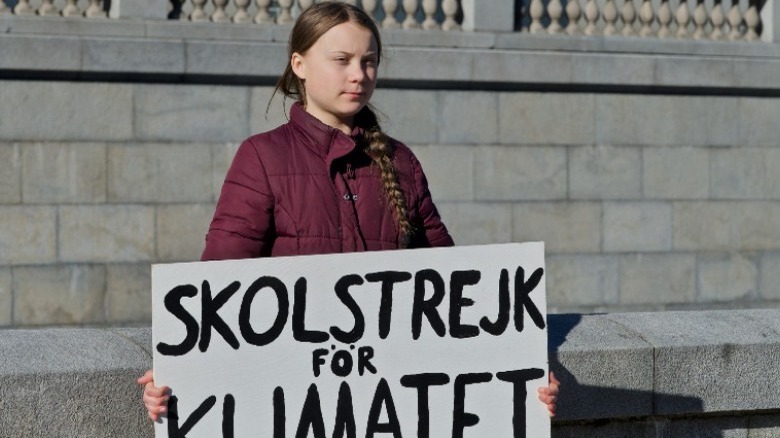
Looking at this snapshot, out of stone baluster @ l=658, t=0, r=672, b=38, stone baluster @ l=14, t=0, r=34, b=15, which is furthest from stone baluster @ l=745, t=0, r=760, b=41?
stone baluster @ l=14, t=0, r=34, b=15

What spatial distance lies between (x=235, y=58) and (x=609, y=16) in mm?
2807

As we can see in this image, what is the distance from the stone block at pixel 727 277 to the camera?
12180 millimetres

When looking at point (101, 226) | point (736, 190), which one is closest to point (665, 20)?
point (736, 190)

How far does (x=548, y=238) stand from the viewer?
38.2 feet

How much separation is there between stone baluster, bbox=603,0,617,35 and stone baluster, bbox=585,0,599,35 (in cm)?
8

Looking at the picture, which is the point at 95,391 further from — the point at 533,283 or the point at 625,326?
the point at 625,326

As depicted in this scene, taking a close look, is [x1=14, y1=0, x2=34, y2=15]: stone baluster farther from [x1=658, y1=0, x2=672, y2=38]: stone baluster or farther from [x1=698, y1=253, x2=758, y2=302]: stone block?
[x1=698, y1=253, x2=758, y2=302]: stone block

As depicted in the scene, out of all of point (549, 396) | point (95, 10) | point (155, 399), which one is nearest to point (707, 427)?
point (549, 396)

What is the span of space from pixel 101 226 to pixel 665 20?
169 inches

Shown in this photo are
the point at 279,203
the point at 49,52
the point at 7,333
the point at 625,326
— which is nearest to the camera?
the point at 279,203

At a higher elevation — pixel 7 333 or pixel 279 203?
pixel 279 203

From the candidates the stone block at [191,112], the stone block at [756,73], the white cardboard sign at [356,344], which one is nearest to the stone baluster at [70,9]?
the stone block at [191,112]

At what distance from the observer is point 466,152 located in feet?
37.3

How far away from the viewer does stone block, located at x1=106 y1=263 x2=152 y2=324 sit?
10445mm
